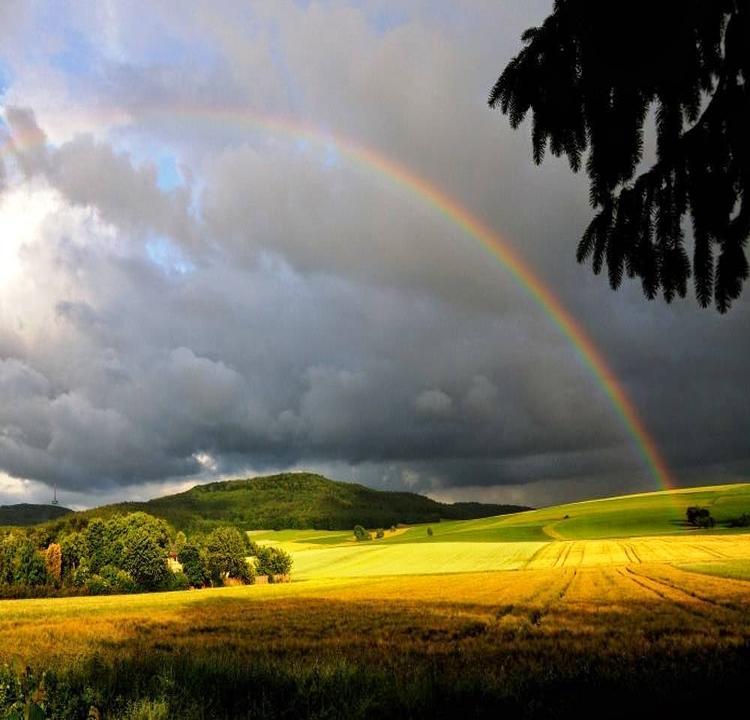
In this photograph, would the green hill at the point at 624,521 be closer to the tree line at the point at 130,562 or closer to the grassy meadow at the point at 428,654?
the tree line at the point at 130,562

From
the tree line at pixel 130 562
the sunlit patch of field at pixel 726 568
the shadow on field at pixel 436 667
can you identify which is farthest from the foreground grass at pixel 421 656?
the tree line at pixel 130 562

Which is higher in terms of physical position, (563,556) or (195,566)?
(195,566)

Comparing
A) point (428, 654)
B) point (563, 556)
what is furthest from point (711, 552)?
point (428, 654)

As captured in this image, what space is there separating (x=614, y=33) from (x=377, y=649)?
47.6 feet

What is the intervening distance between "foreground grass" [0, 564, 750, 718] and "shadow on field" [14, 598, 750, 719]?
0.04 metres

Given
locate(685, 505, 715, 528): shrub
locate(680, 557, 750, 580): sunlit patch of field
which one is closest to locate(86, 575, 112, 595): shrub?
locate(680, 557, 750, 580): sunlit patch of field

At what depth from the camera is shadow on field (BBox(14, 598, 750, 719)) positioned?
6156 millimetres

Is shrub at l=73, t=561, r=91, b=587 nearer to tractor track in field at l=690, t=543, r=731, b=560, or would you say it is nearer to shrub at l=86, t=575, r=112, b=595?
shrub at l=86, t=575, r=112, b=595

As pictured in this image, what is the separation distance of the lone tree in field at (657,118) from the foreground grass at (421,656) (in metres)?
3.65

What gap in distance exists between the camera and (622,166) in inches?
178

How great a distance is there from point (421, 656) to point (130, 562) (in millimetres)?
86828

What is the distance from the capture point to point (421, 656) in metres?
13.8

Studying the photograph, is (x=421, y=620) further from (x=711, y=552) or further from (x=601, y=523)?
(x=601, y=523)

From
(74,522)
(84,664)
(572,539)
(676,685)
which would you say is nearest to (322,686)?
(676,685)
